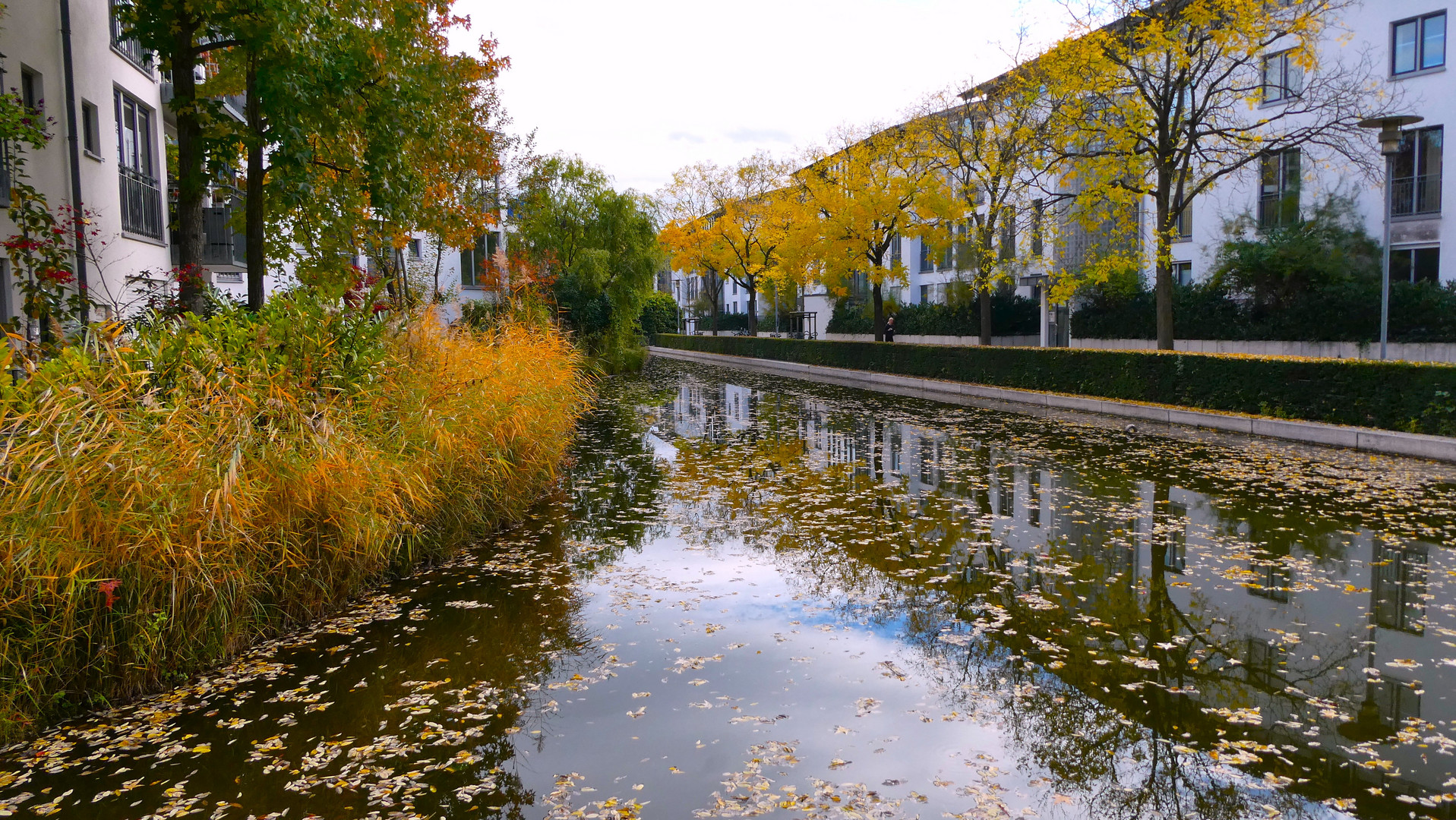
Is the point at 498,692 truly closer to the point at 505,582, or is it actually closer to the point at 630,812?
the point at 630,812

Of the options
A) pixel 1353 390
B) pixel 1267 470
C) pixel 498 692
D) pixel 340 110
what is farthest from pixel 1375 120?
pixel 498 692

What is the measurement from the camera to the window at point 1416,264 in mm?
24939

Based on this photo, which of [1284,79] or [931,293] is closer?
[1284,79]

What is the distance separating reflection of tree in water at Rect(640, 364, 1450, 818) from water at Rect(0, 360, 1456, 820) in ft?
0.09

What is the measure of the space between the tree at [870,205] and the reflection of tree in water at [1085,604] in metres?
19.3

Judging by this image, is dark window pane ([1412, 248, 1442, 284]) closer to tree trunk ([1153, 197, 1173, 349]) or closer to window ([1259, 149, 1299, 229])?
window ([1259, 149, 1299, 229])

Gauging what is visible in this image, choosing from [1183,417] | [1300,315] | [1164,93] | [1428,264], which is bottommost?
[1183,417]

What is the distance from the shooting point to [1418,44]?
25188 millimetres

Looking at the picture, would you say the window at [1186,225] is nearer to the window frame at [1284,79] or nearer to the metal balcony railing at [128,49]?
the window frame at [1284,79]

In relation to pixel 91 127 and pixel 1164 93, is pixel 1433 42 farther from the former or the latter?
pixel 91 127

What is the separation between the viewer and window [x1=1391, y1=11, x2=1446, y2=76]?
81.3 feet

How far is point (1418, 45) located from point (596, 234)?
26.8m

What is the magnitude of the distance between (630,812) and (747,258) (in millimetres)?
47446

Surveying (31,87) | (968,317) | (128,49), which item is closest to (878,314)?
(968,317)
